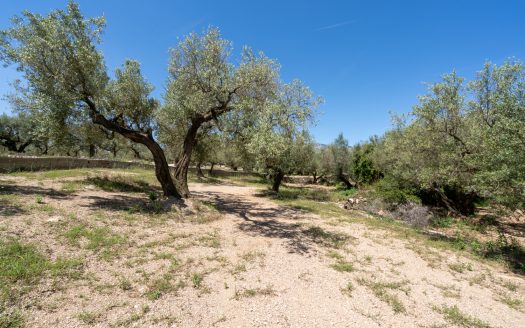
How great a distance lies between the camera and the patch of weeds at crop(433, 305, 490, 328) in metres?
5.18

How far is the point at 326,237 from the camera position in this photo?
10.8m

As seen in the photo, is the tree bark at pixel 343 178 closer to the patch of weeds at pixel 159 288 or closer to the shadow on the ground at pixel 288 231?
the shadow on the ground at pixel 288 231

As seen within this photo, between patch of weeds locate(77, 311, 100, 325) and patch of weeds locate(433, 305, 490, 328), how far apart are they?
7.07 meters

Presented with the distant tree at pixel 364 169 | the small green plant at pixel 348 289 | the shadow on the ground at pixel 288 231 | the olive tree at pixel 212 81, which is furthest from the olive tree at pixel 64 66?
the distant tree at pixel 364 169

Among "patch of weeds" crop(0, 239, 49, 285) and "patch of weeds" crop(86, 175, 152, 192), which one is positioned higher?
"patch of weeds" crop(86, 175, 152, 192)

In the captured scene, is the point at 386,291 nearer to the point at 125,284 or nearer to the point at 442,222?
the point at 125,284

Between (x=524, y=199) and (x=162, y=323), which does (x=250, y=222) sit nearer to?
(x=162, y=323)

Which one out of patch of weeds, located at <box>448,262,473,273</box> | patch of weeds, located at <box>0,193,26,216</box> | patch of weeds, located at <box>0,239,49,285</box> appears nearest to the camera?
patch of weeds, located at <box>0,239,49,285</box>

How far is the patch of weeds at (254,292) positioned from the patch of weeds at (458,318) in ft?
12.4

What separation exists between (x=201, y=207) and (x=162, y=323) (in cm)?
924

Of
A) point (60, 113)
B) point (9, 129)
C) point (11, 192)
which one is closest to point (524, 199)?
point (60, 113)

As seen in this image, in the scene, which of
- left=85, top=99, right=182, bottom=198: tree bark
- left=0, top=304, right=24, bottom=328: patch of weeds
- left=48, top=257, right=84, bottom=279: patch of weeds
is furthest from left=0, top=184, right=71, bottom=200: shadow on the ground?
left=0, top=304, right=24, bottom=328: patch of weeds

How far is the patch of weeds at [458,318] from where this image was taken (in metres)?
5.18

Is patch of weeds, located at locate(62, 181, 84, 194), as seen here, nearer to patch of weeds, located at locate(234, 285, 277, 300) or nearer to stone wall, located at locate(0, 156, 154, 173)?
stone wall, located at locate(0, 156, 154, 173)
